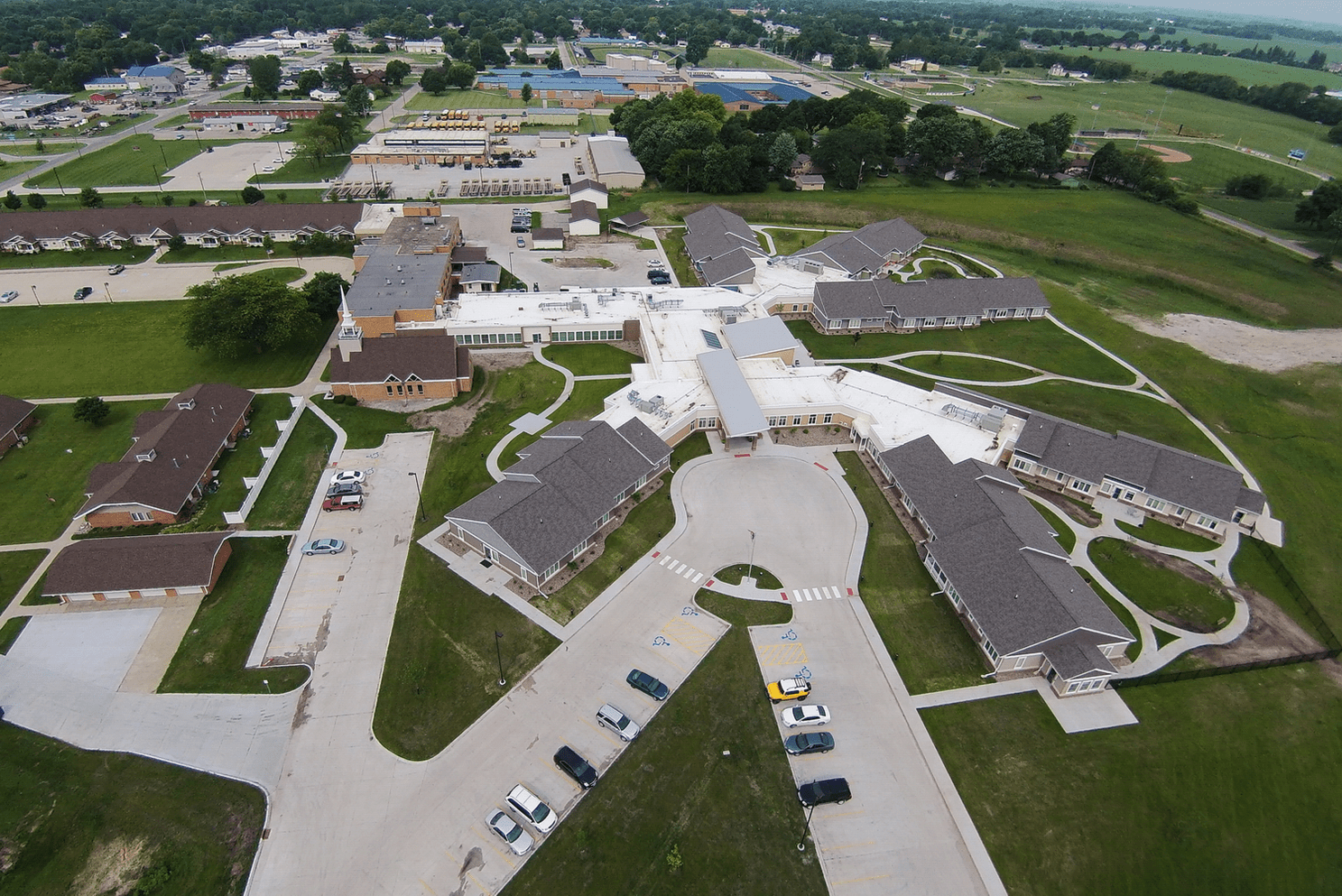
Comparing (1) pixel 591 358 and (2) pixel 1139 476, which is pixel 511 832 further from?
(2) pixel 1139 476

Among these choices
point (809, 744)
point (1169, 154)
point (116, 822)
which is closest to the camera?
point (116, 822)

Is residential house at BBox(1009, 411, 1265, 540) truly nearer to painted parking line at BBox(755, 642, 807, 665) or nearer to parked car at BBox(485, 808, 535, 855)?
painted parking line at BBox(755, 642, 807, 665)

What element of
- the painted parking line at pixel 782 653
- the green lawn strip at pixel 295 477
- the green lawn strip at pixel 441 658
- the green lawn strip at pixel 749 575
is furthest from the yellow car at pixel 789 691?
the green lawn strip at pixel 295 477

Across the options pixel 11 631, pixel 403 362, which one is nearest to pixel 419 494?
pixel 403 362

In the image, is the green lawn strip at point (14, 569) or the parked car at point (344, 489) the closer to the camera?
the green lawn strip at point (14, 569)

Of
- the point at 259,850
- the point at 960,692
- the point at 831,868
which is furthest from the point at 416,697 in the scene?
the point at 960,692

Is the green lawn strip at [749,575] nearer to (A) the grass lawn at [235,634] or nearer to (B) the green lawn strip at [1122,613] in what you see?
(B) the green lawn strip at [1122,613]

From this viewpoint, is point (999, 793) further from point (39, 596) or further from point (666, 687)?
point (39, 596)
